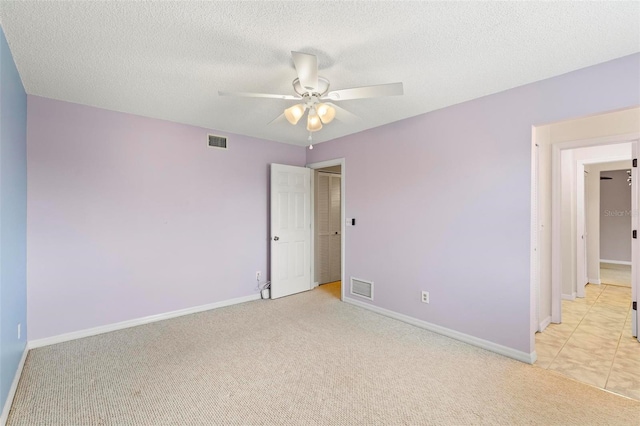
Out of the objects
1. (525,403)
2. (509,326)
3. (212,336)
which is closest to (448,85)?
A: (509,326)

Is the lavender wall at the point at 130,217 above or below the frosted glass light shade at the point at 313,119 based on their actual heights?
below

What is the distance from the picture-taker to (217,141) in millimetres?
3969

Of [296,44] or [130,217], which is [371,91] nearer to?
[296,44]

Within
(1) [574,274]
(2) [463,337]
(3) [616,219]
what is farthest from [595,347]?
(3) [616,219]

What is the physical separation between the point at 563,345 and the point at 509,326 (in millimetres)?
744

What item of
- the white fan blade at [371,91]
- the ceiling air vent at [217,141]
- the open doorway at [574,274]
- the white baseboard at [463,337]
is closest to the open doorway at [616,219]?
the open doorway at [574,274]

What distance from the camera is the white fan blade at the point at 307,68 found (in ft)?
5.72

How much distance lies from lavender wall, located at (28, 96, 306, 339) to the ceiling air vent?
0.23 ft

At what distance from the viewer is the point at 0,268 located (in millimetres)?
1768

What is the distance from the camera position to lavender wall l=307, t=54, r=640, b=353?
7.89 ft

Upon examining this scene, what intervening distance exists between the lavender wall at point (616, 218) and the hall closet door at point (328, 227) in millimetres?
7366

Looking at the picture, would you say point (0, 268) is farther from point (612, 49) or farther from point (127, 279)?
point (612, 49)

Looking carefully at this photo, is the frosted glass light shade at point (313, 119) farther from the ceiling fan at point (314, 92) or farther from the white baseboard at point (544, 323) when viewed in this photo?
the white baseboard at point (544, 323)

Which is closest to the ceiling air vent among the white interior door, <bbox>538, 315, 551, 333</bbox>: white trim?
the white interior door
